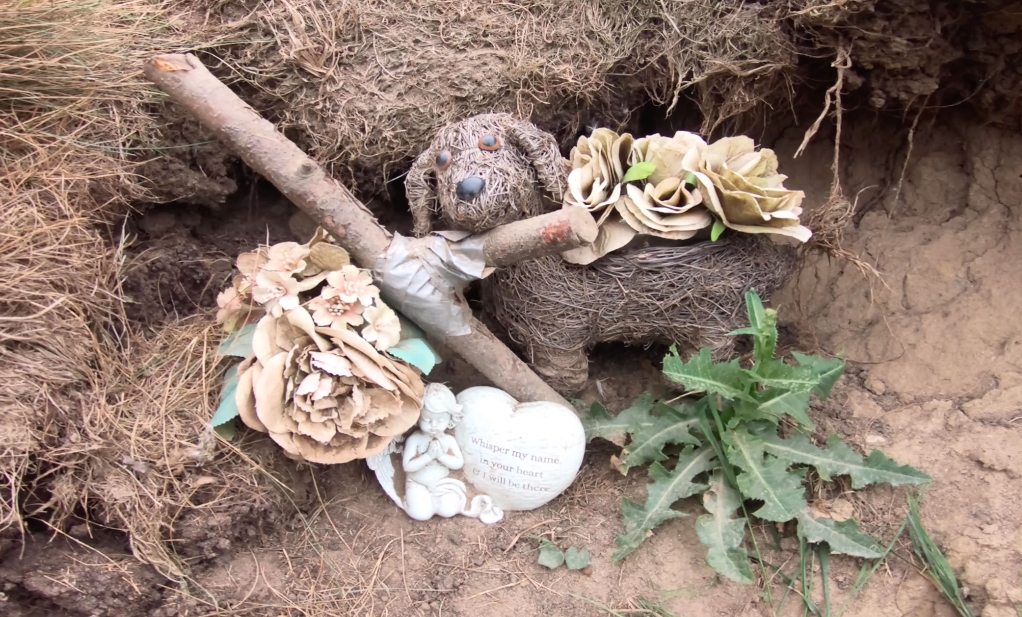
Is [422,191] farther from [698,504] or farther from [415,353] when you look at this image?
[698,504]

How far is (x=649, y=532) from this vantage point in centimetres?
192

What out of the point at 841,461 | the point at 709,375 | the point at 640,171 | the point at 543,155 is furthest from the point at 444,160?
the point at 841,461

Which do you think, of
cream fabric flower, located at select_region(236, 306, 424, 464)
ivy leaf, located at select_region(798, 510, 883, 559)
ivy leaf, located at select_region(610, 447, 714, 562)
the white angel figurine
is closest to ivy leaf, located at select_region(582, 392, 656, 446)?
ivy leaf, located at select_region(610, 447, 714, 562)

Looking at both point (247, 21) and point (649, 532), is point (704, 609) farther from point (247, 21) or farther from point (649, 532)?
point (247, 21)

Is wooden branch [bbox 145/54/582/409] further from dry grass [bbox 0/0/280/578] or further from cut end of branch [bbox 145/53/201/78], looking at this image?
dry grass [bbox 0/0/280/578]

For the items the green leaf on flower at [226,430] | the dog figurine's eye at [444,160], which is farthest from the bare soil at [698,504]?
the dog figurine's eye at [444,160]

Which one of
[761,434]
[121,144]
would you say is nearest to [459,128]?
[121,144]

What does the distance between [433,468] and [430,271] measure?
535 millimetres

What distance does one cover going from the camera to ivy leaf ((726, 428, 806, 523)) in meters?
1.84

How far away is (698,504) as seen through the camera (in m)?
2.00

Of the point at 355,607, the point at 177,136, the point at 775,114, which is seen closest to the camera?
the point at 355,607

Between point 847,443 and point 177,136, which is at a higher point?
point 177,136

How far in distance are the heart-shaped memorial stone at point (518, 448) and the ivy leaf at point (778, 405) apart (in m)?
0.45

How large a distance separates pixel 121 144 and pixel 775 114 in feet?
6.67
